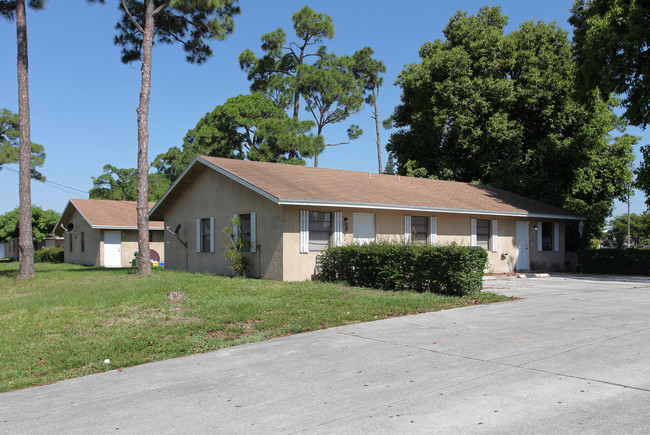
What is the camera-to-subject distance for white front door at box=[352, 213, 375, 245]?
16.4 m

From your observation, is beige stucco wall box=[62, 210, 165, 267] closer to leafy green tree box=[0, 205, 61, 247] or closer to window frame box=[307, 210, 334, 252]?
leafy green tree box=[0, 205, 61, 247]

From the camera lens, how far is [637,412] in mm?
4297

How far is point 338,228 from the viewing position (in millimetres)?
15805

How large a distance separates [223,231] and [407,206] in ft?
21.3

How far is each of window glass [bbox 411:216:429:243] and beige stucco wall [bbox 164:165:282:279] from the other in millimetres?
5283

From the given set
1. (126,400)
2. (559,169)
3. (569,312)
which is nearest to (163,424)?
(126,400)

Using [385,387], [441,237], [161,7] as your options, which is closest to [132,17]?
[161,7]

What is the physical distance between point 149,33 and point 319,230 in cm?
972

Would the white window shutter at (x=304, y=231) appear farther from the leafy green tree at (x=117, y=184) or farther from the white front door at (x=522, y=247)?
the leafy green tree at (x=117, y=184)

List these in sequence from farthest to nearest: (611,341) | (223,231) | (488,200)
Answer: (488,200), (223,231), (611,341)

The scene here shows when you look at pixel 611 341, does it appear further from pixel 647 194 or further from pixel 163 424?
pixel 647 194

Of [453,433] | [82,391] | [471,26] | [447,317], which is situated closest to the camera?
[453,433]

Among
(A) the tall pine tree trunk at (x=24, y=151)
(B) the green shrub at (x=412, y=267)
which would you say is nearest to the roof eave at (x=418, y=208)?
(B) the green shrub at (x=412, y=267)

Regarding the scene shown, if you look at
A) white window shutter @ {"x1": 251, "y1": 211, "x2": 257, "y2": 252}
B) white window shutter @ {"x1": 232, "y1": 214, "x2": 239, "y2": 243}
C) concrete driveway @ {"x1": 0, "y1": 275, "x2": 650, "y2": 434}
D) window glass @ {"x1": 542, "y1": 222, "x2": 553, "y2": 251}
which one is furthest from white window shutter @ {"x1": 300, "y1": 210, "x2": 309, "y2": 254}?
window glass @ {"x1": 542, "y1": 222, "x2": 553, "y2": 251}
